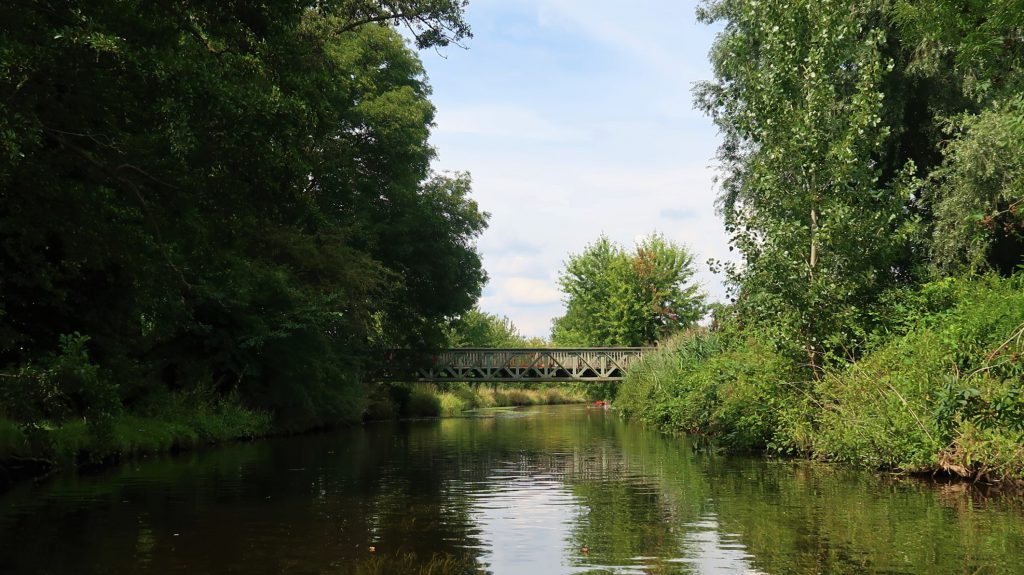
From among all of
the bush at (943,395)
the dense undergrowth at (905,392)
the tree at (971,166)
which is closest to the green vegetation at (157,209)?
the dense undergrowth at (905,392)

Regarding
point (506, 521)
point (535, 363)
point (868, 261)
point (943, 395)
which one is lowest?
point (506, 521)

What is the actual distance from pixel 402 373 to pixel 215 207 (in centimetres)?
3218

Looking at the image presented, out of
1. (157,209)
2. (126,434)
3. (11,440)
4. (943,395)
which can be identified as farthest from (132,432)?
(943,395)

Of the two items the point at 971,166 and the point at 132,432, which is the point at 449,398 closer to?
the point at 132,432

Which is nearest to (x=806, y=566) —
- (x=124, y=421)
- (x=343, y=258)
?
(x=124, y=421)

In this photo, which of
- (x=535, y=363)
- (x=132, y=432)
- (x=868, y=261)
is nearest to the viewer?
(x=868, y=261)

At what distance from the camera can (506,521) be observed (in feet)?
36.9

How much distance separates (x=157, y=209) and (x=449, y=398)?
42.3 meters

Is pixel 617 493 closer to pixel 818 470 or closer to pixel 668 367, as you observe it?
pixel 818 470

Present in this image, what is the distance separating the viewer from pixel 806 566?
8234mm

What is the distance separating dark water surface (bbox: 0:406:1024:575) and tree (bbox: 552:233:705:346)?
46938mm

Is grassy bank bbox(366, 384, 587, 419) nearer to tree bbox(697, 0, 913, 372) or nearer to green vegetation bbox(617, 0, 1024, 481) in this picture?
green vegetation bbox(617, 0, 1024, 481)

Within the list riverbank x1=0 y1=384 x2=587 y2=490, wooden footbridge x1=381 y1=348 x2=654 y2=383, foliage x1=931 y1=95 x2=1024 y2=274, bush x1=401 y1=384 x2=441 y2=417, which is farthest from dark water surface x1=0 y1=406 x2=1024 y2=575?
wooden footbridge x1=381 y1=348 x2=654 y2=383

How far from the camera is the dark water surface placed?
28.0 feet
